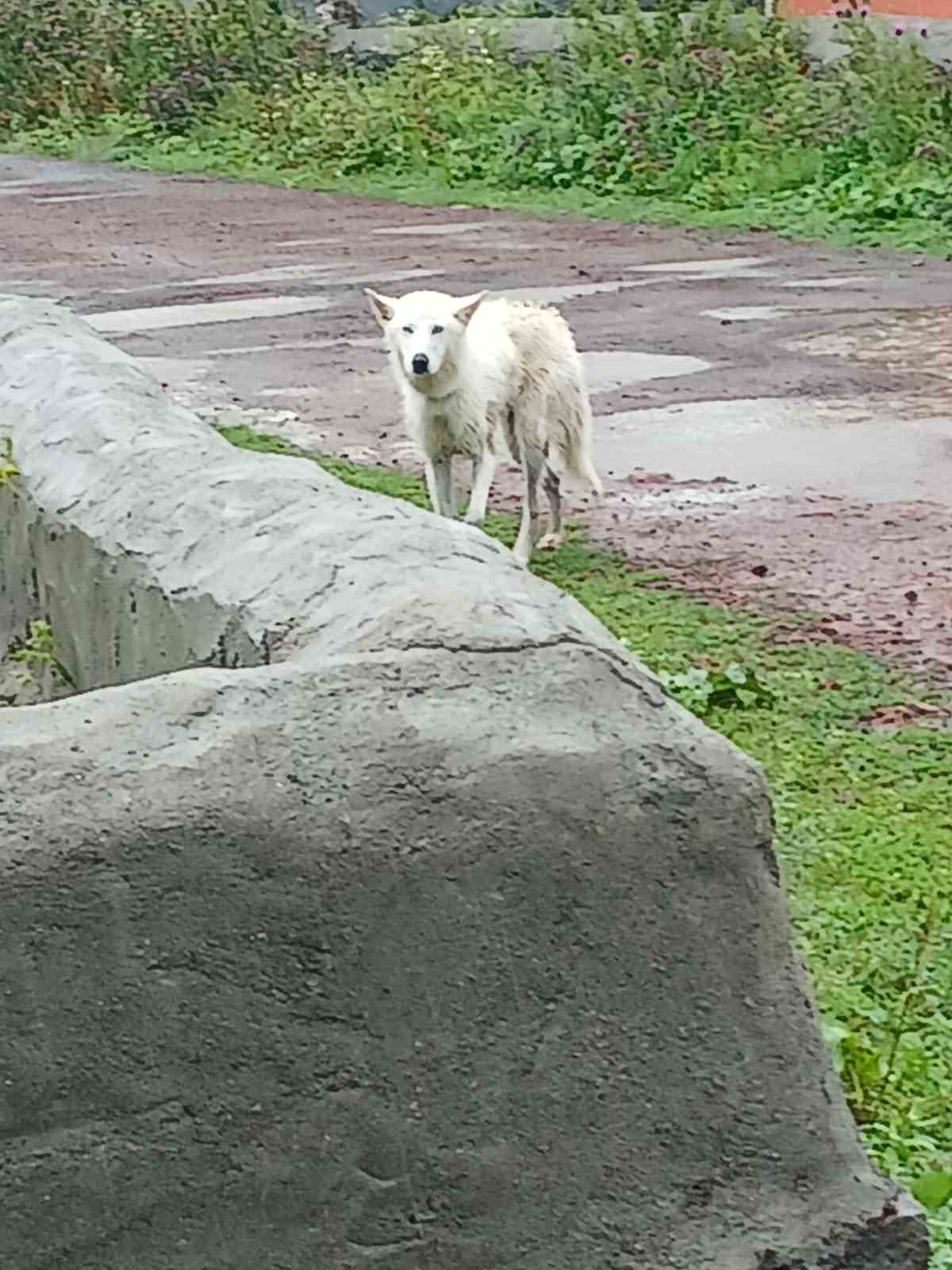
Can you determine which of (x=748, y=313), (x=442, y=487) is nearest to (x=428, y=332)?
(x=442, y=487)

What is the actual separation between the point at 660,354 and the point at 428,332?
3.38 meters

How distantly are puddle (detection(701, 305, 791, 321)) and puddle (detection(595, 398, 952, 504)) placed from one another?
1.87 m

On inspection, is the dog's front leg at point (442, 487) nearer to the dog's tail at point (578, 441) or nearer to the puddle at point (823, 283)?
the dog's tail at point (578, 441)

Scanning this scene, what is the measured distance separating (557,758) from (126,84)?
19.5 m

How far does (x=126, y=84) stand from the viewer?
830 inches

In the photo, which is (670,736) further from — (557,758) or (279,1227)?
(279,1227)

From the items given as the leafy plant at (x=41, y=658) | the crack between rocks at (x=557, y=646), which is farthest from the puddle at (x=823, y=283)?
the crack between rocks at (x=557, y=646)

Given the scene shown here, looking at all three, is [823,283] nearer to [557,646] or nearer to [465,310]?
[465,310]

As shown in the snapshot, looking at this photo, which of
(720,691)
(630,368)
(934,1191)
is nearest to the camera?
(934,1191)

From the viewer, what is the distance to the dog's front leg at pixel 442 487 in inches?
265

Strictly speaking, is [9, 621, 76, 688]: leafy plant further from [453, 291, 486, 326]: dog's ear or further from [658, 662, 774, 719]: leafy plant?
[453, 291, 486, 326]: dog's ear

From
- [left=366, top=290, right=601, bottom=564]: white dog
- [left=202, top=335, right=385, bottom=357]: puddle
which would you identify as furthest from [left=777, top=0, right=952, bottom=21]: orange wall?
[left=366, top=290, right=601, bottom=564]: white dog

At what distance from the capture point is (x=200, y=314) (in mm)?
11266

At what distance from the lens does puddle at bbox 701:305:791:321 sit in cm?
1060
